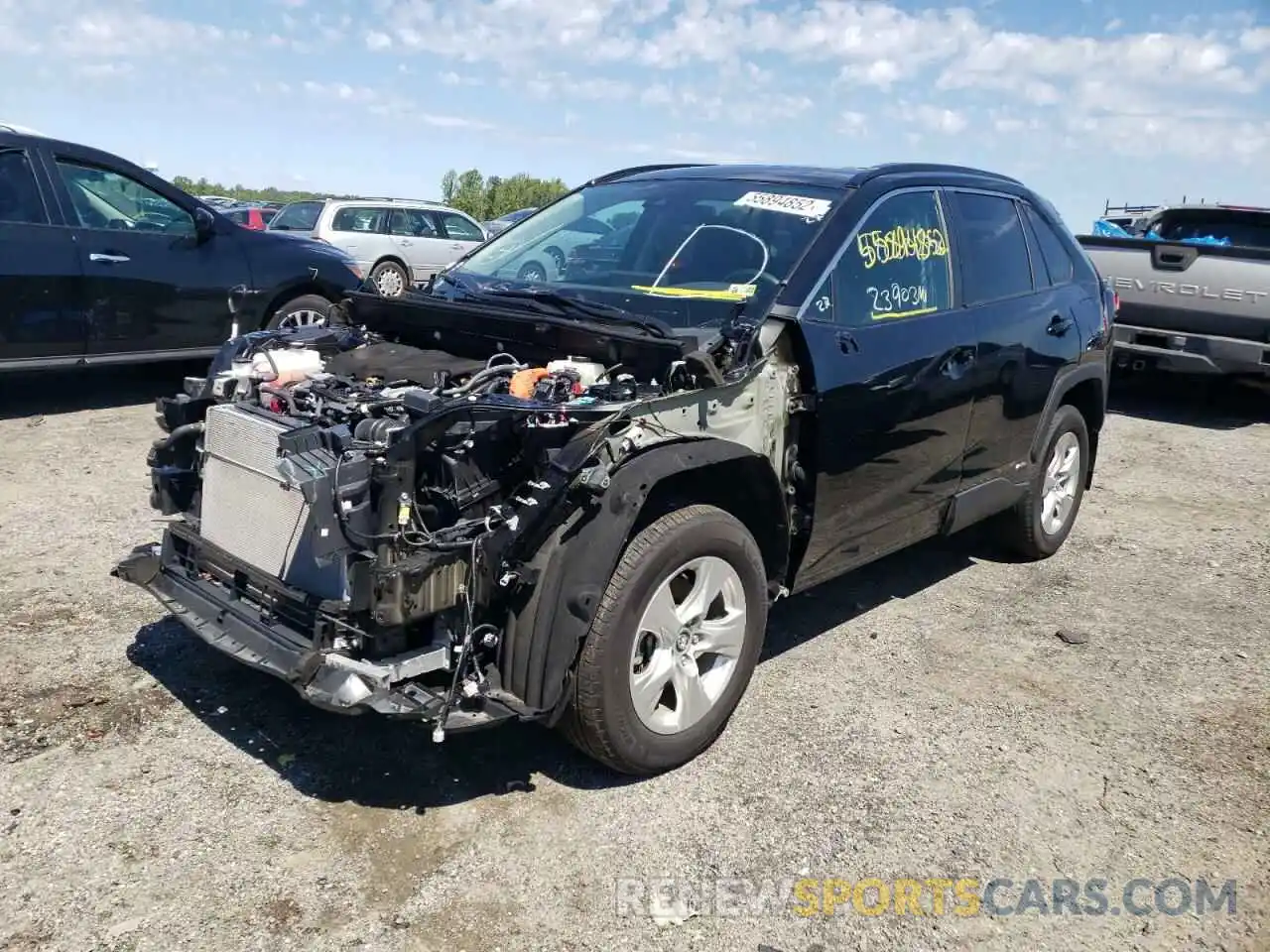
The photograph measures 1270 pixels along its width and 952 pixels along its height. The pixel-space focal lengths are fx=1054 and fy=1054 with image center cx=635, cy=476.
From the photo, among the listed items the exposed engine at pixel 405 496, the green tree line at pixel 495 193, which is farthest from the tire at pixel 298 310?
the green tree line at pixel 495 193

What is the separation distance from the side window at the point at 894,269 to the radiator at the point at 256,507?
1.88m

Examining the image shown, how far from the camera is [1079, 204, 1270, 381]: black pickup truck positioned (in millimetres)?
8695

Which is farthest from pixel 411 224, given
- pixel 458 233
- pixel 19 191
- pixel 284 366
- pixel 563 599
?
pixel 563 599

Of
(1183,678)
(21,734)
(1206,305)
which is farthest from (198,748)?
(1206,305)

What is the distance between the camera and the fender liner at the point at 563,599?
296 centimetres

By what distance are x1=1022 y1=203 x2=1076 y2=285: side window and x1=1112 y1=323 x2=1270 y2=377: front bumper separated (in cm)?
394

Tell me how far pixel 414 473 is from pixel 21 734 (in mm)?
1740

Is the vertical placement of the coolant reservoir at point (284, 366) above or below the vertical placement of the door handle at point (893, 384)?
below

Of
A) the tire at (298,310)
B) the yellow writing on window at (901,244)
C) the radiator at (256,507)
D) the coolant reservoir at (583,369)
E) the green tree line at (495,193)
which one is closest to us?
the radiator at (256,507)

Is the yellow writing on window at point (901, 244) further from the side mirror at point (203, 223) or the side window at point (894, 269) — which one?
the side mirror at point (203, 223)

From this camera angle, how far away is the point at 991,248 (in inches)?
192

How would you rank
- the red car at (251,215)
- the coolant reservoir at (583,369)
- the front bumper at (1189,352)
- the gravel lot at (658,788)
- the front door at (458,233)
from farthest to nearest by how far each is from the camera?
1. the red car at (251,215)
2. the front door at (458,233)
3. the front bumper at (1189,352)
4. the coolant reservoir at (583,369)
5. the gravel lot at (658,788)

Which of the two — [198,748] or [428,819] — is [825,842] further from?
[198,748]

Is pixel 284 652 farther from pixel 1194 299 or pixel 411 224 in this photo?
pixel 411 224
